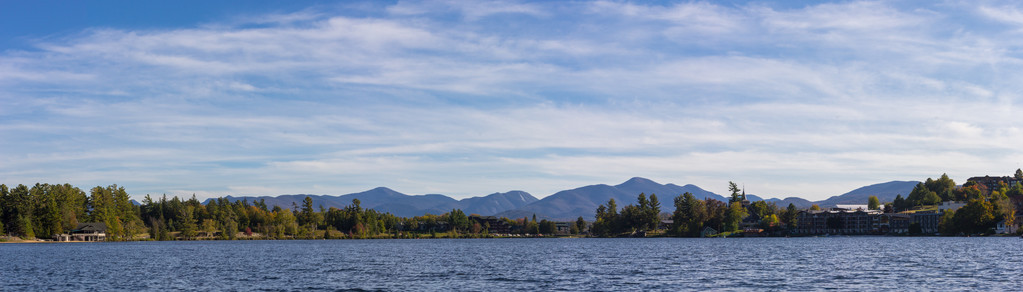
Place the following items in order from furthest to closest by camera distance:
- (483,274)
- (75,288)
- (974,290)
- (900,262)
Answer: (900,262) < (483,274) < (75,288) < (974,290)

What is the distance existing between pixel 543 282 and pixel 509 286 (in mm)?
3851

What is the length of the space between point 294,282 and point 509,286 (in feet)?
58.2

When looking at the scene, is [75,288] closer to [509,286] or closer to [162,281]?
[162,281]

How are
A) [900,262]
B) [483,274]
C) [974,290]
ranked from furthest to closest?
[900,262], [483,274], [974,290]

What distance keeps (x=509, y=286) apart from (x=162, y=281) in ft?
94.5

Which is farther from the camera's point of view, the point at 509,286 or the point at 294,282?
the point at 294,282

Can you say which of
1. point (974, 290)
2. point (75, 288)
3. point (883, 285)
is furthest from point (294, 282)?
point (974, 290)

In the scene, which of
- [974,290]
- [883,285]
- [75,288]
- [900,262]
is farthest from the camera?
[900,262]

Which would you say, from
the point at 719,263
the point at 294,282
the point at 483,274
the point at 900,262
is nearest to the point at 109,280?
the point at 294,282

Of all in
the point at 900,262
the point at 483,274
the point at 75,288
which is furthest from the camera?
the point at 900,262

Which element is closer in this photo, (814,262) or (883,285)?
(883,285)

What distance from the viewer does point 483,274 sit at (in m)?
71.3

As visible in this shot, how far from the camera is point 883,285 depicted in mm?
55719

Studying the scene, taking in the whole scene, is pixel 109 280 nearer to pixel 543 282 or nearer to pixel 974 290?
pixel 543 282
